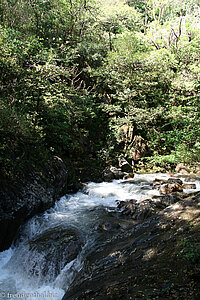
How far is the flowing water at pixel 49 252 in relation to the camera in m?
3.97

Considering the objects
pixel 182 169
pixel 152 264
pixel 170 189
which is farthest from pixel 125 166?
pixel 152 264

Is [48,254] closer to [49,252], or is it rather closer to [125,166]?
[49,252]

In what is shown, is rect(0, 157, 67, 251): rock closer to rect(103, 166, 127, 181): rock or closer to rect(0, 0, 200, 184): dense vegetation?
rect(0, 0, 200, 184): dense vegetation

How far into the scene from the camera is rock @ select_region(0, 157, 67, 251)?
477 cm

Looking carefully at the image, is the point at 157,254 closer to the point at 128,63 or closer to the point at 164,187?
the point at 164,187

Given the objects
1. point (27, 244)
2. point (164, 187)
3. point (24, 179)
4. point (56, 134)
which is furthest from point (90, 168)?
point (27, 244)

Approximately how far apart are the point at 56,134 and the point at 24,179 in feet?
11.4

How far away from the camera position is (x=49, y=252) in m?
4.47

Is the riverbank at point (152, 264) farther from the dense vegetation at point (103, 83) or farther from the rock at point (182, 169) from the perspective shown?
the rock at point (182, 169)

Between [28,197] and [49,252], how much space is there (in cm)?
168

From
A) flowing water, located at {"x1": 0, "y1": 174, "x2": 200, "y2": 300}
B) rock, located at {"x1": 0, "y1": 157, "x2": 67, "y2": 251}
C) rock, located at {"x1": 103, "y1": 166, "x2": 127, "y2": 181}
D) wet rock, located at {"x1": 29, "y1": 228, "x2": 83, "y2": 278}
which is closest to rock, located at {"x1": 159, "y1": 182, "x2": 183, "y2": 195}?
flowing water, located at {"x1": 0, "y1": 174, "x2": 200, "y2": 300}

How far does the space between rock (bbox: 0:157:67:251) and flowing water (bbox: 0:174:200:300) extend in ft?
1.04

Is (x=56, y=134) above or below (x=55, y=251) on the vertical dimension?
above

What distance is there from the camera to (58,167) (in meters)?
7.57
